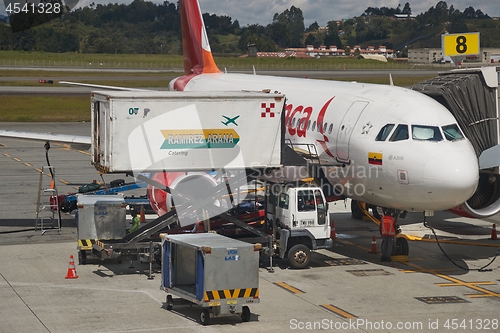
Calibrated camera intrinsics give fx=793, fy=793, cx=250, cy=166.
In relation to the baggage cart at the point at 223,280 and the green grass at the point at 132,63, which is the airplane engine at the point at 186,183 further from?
the green grass at the point at 132,63

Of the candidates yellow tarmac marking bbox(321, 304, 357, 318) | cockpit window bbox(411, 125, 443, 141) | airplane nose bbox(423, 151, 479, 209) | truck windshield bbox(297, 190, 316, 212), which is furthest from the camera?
truck windshield bbox(297, 190, 316, 212)

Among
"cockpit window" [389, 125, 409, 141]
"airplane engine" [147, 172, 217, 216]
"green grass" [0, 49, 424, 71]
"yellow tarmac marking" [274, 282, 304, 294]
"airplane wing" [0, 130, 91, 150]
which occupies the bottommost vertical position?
"yellow tarmac marking" [274, 282, 304, 294]

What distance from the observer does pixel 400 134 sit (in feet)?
71.9

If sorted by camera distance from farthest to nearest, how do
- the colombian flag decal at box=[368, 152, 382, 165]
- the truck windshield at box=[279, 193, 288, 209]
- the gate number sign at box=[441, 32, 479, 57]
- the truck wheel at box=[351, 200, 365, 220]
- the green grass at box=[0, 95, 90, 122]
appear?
the green grass at box=[0, 95, 90, 122]
the gate number sign at box=[441, 32, 479, 57]
the truck wheel at box=[351, 200, 365, 220]
the truck windshield at box=[279, 193, 288, 209]
the colombian flag decal at box=[368, 152, 382, 165]

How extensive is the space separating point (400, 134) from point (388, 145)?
1.46ft

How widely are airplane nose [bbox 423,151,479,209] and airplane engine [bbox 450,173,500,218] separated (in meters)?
3.52

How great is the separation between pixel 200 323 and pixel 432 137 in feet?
28.2

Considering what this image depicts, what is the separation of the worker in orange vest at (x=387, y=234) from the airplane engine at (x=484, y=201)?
8.43ft

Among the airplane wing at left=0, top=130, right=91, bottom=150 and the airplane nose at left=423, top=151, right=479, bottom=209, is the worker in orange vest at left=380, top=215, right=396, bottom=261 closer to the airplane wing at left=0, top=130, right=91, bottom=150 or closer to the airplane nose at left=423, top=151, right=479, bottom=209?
the airplane nose at left=423, top=151, right=479, bottom=209

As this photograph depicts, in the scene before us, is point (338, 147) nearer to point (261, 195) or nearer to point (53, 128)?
point (261, 195)

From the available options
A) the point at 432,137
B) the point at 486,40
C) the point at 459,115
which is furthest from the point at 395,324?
the point at 486,40

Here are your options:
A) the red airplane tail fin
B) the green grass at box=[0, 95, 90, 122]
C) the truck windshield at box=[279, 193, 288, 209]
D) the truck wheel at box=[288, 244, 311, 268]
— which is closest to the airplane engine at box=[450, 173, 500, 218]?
the truck wheel at box=[288, 244, 311, 268]

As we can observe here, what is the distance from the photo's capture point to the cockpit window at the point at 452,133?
21797 mm

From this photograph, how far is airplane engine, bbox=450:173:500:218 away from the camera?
24.6 metres
